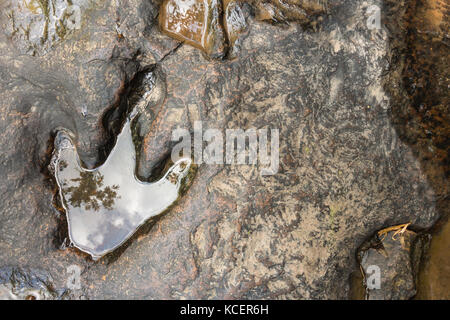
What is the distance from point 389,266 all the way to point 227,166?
3.79 ft

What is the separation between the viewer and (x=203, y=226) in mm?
2676

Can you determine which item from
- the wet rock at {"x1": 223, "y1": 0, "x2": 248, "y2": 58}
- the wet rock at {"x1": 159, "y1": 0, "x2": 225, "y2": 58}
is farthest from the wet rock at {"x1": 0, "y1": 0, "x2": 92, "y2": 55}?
the wet rock at {"x1": 223, "y1": 0, "x2": 248, "y2": 58}

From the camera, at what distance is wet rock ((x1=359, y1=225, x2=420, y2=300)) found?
2.75 m

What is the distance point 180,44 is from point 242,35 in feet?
1.23

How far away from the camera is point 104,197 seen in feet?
9.04

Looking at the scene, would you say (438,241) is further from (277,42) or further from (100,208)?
(100,208)

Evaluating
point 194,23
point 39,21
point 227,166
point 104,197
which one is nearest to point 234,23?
point 194,23

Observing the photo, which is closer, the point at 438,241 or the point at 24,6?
the point at 24,6

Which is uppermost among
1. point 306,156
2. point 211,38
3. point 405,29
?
point 405,29

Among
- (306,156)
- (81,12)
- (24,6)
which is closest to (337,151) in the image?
(306,156)

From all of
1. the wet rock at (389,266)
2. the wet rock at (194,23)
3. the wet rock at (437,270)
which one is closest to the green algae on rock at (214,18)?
the wet rock at (194,23)

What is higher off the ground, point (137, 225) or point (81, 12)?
point (81, 12)

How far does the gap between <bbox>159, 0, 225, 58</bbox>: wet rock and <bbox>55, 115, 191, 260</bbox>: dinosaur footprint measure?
616mm

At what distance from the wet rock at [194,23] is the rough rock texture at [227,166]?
7 cm
